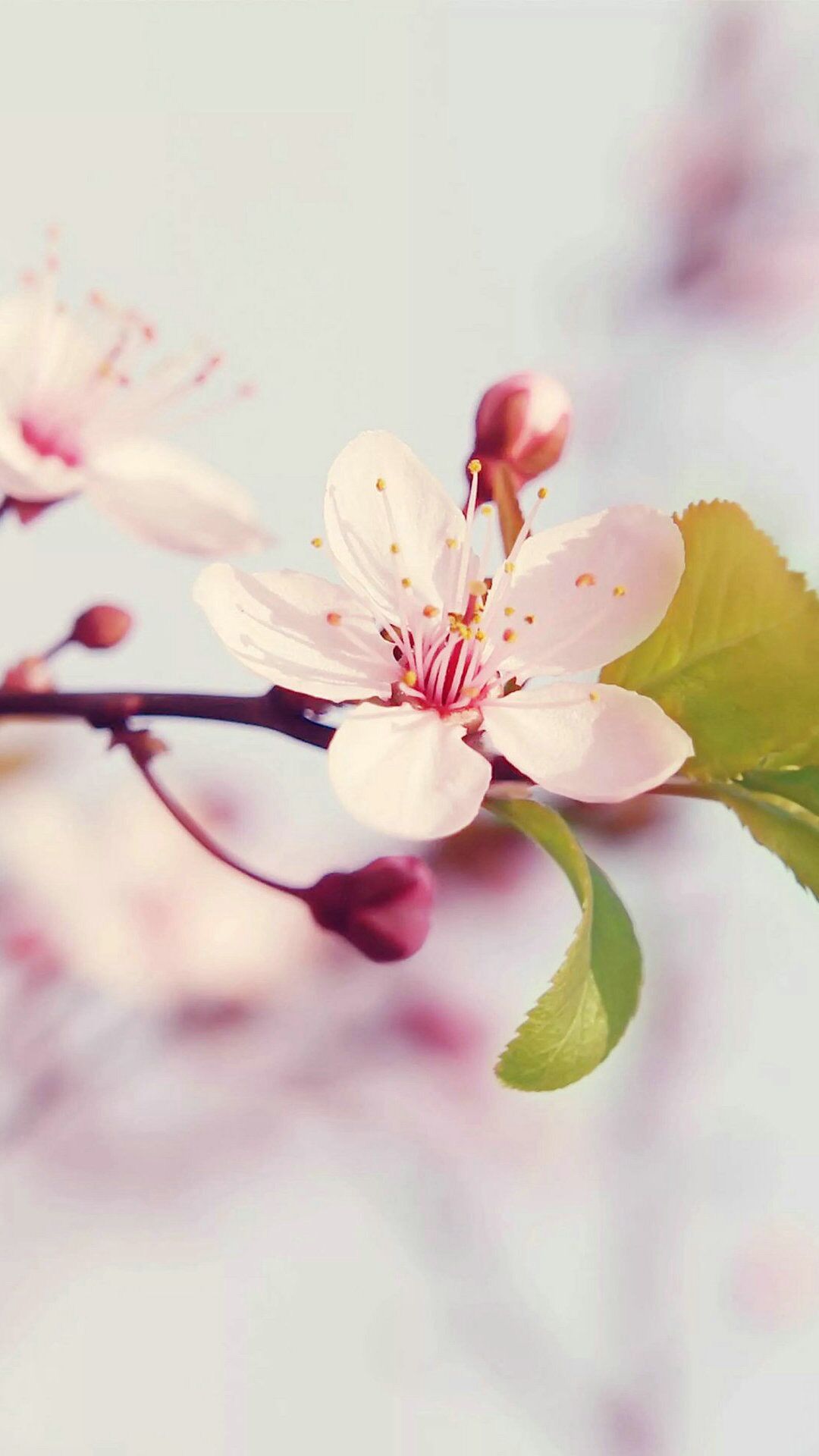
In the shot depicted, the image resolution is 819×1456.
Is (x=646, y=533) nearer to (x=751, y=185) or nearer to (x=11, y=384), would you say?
(x=11, y=384)

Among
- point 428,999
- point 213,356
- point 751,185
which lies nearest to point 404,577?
point 213,356

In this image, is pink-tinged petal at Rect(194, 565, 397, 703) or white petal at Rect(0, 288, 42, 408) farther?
white petal at Rect(0, 288, 42, 408)

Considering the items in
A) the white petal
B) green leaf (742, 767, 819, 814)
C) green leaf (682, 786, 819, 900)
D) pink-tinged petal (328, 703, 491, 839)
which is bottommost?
the white petal

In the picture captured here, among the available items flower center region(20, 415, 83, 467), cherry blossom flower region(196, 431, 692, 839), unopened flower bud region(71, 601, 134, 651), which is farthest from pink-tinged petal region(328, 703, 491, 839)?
flower center region(20, 415, 83, 467)

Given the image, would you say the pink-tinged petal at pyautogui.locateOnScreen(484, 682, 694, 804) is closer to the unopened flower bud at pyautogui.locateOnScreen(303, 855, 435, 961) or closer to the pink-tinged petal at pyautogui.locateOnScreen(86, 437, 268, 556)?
the unopened flower bud at pyautogui.locateOnScreen(303, 855, 435, 961)

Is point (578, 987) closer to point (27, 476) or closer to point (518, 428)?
point (518, 428)

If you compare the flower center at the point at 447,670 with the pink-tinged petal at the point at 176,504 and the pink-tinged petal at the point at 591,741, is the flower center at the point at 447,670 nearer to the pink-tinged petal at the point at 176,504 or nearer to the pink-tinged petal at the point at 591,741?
the pink-tinged petal at the point at 591,741

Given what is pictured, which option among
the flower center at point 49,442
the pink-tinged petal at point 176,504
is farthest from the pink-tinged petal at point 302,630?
the flower center at point 49,442

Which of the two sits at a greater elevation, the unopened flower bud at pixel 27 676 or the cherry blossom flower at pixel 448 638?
the cherry blossom flower at pixel 448 638
